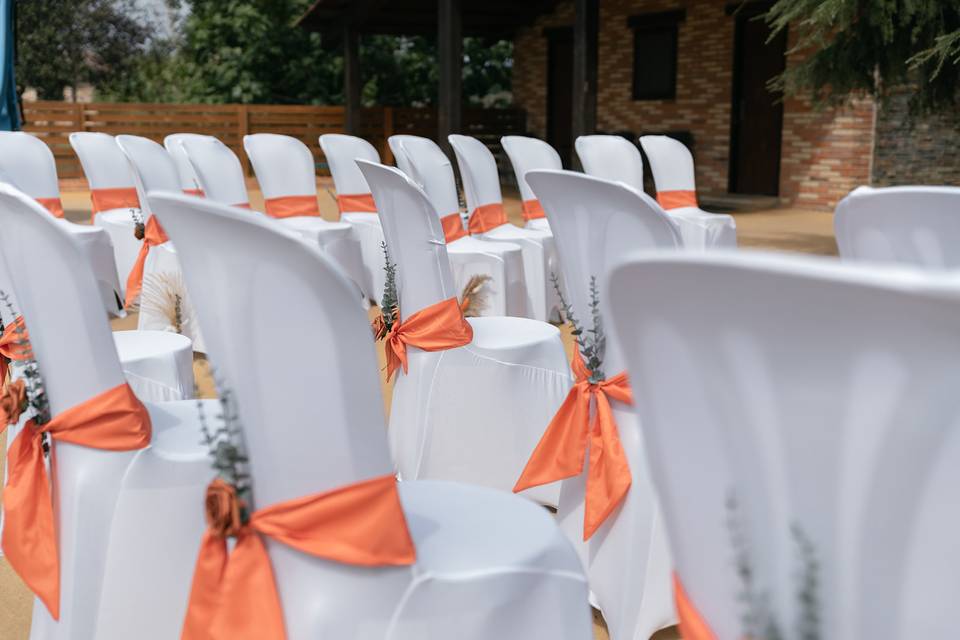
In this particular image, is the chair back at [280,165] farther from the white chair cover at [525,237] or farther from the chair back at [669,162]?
the chair back at [669,162]

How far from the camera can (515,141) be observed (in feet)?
18.9

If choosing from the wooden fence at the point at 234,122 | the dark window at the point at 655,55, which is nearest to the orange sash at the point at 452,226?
the dark window at the point at 655,55

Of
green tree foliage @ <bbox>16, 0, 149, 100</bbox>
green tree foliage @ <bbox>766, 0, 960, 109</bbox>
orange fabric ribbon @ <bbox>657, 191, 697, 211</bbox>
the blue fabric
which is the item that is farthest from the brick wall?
green tree foliage @ <bbox>16, 0, 149, 100</bbox>

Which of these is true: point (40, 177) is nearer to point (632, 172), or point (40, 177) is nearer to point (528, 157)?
point (528, 157)

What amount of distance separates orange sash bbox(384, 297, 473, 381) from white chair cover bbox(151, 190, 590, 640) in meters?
1.29

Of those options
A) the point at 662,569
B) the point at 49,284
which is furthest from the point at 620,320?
the point at 662,569

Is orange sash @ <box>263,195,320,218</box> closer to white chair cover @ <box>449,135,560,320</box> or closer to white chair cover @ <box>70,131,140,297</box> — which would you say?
white chair cover @ <box>70,131,140,297</box>

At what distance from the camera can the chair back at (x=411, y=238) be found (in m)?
2.60

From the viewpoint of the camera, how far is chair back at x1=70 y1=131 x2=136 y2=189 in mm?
5766

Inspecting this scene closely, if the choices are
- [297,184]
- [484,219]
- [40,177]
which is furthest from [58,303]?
[297,184]

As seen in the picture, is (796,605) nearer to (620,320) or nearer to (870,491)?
(870,491)

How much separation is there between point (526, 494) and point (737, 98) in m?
11.6

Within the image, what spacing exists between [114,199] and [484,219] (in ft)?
7.74

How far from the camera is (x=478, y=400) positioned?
9.50 feet
